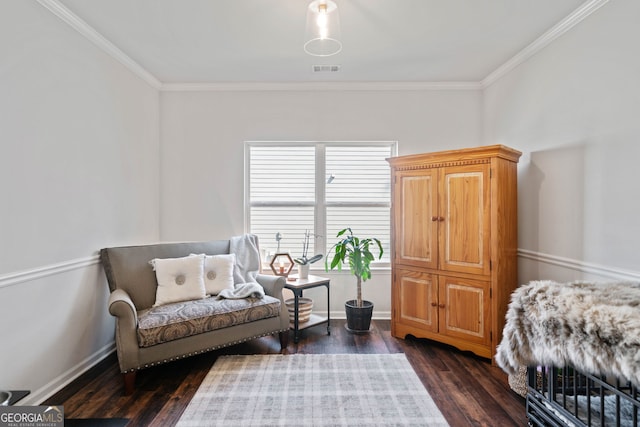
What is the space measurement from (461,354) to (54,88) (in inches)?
148

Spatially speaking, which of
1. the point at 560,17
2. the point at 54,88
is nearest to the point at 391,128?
the point at 560,17

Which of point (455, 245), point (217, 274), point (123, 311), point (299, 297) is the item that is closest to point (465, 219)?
point (455, 245)

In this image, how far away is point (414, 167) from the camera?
10.6 ft

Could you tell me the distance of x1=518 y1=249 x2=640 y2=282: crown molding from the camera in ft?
6.99

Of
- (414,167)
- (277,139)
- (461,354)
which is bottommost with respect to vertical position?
(461,354)

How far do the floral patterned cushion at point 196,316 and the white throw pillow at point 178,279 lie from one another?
0.07m

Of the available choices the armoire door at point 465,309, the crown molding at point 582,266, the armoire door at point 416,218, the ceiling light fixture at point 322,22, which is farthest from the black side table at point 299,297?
the ceiling light fixture at point 322,22

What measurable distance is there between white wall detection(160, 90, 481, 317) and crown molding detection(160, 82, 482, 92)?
0.05m

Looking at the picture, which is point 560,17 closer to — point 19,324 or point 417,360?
point 417,360

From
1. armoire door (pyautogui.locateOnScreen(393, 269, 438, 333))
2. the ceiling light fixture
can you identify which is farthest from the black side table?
the ceiling light fixture

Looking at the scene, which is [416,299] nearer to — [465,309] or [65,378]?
[465,309]

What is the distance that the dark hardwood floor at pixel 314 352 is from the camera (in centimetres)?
209

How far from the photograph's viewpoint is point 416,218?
3.21 metres

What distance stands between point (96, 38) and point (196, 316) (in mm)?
2344
